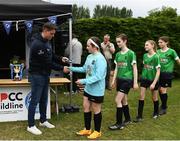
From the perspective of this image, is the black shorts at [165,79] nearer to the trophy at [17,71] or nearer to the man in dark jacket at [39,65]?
the man in dark jacket at [39,65]

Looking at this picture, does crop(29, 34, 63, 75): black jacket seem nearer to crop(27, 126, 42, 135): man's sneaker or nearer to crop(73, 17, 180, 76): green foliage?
crop(27, 126, 42, 135): man's sneaker

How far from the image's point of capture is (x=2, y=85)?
318 inches

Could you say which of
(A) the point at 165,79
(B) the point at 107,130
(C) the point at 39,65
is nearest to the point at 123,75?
(B) the point at 107,130

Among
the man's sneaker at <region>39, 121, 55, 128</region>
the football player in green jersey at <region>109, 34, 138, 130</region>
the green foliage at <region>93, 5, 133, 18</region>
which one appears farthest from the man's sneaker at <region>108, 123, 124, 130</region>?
the green foliage at <region>93, 5, 133, 18</region>

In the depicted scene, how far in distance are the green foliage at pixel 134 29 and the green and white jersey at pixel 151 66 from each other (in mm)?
6393

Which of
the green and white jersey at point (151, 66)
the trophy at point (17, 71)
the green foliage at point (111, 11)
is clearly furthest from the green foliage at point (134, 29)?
the green foliage at point (111, 11)

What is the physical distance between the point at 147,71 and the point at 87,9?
724 inches

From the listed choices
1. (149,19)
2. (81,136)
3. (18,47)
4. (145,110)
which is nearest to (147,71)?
(145,110)

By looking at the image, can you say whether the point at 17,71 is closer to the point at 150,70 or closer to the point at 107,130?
the point at 107,130

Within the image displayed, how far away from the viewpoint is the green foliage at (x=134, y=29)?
1510 cm

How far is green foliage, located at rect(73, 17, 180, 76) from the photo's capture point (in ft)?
49.5

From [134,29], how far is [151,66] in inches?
301

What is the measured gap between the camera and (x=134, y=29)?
1578 cm

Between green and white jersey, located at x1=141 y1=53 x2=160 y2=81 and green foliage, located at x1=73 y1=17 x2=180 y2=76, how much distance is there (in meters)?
6.39
